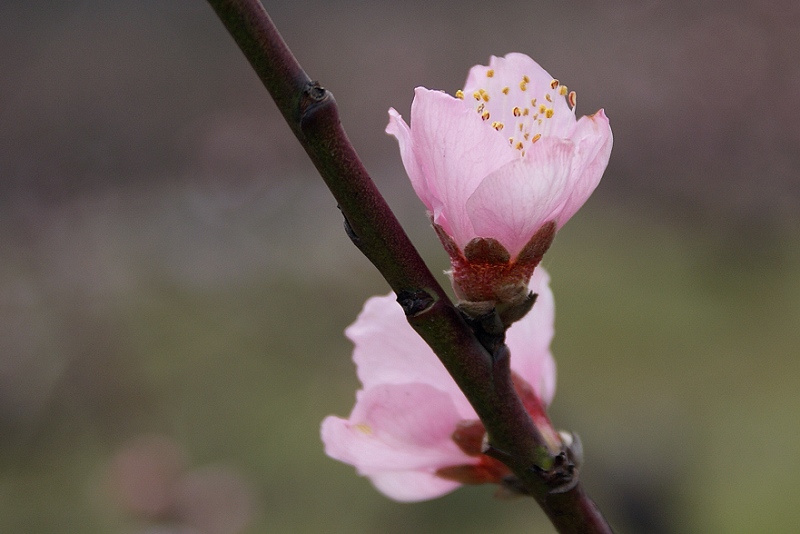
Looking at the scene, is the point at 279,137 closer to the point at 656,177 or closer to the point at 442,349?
the point at 656,177

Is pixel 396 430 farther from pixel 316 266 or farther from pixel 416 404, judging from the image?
pixel 316 266

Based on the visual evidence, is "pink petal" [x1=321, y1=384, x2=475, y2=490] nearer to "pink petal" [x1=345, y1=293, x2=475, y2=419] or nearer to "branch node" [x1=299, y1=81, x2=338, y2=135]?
"pink petal" [x1=345, y1=293, x2=475, y2=419]

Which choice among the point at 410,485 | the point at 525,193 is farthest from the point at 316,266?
the point at 525,193

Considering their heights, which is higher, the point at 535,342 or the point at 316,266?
the point at 316,266

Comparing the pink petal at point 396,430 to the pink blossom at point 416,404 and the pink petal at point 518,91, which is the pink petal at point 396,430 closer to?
the pink blossom at point 416,404

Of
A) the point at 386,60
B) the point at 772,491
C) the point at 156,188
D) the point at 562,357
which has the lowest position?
the point at 772,491

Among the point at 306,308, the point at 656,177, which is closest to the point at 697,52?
the point at 656,177

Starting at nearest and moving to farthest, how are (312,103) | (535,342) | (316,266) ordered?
(312,103), (535,342), (316,266)
